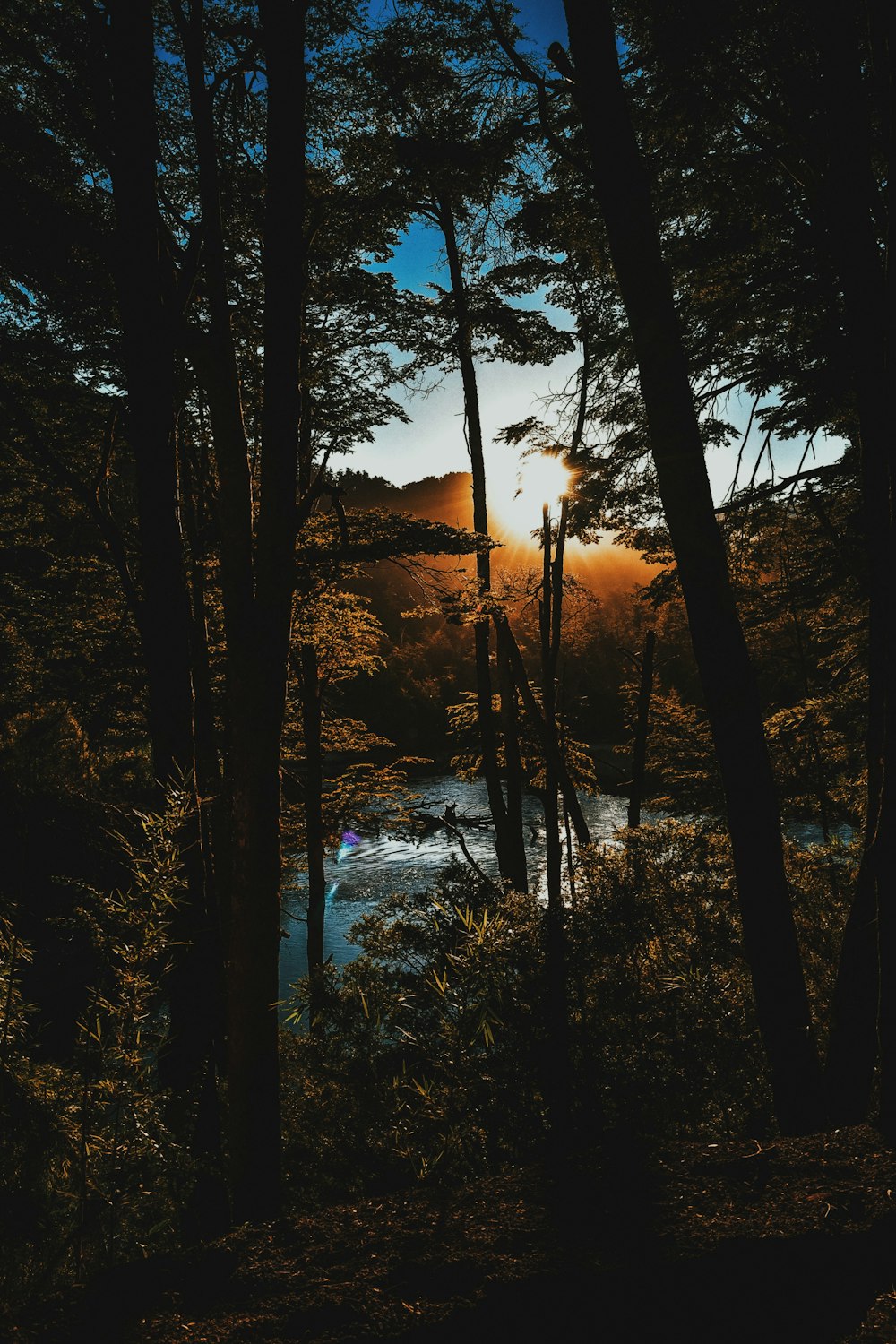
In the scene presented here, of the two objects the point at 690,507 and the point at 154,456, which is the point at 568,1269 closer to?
the point at 690,507

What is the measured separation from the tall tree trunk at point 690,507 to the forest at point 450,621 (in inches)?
0.8

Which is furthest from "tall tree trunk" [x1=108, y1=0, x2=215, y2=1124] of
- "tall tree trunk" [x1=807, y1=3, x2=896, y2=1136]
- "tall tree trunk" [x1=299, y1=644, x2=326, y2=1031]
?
"tall tree trunk" [x1=299, y1=644, x2=326, y2=1031]

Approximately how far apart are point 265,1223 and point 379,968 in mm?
2448

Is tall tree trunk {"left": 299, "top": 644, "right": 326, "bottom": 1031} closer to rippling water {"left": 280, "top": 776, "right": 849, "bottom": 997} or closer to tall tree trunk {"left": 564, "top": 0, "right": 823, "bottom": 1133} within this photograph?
rippling water {"left": 280, "top": 776, "right": 849, "bottom": 997}

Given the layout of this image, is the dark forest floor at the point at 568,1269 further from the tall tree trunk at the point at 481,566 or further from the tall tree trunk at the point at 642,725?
the tall tree trunk at the point at 642,725

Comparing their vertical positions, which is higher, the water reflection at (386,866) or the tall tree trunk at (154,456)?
the tall tree trunk at (154,456)

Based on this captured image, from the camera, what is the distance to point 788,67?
4.48 m

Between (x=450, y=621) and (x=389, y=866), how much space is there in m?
15.4

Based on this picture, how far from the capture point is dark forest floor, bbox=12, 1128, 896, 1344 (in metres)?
1.03

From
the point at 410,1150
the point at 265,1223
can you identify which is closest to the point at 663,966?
the point at 410,1150

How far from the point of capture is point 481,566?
1076 cm

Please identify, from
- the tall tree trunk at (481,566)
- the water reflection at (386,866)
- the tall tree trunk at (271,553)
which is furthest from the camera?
the water reflection at (386,866)

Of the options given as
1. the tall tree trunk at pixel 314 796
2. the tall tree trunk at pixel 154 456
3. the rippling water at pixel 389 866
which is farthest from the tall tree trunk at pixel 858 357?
the rippling water at pixel 389 866

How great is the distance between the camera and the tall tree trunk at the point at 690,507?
3.56 m
